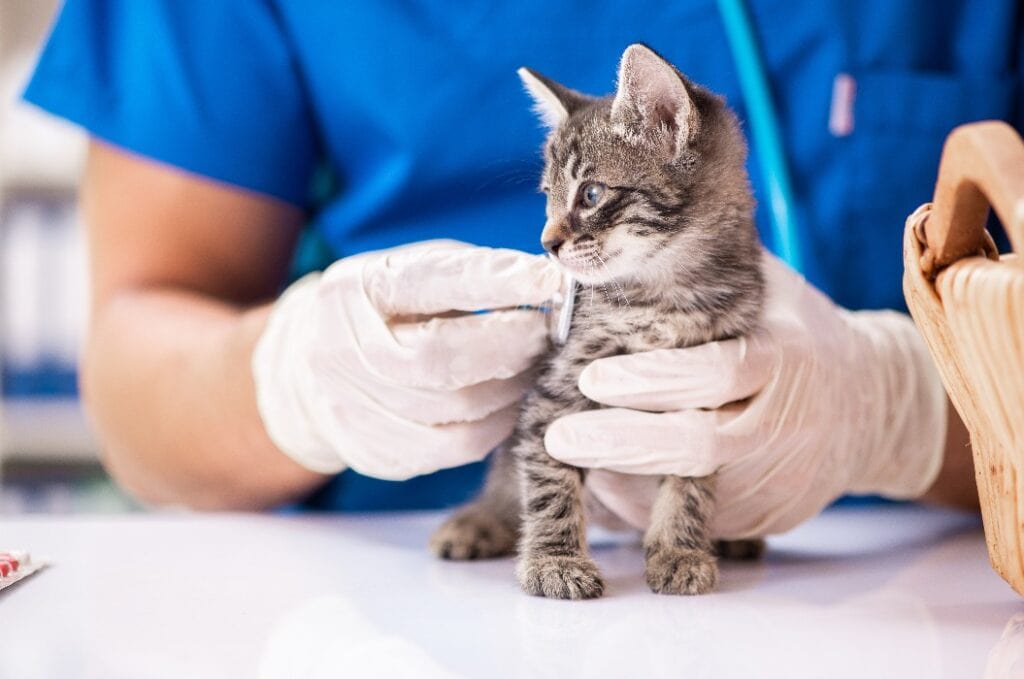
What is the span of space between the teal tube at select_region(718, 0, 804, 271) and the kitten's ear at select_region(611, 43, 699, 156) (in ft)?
1.47

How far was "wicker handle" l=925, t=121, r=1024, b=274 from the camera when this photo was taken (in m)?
0.86

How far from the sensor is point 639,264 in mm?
1331

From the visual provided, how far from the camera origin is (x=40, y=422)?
4121mm

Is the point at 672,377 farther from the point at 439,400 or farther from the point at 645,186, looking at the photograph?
the point at 439,400

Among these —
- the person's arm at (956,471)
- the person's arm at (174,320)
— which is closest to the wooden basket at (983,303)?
the person's arm at (956,471)

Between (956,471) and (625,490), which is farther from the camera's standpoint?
(956,471)

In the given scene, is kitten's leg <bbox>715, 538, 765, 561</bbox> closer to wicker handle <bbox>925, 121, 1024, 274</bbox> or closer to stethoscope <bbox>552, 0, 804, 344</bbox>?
stethoscope <bbox>552, 0, 804, 344</bbox>

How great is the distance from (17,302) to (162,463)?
219 cm

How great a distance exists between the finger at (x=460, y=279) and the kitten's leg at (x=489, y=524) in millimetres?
279

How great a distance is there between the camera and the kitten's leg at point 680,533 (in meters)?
1.29

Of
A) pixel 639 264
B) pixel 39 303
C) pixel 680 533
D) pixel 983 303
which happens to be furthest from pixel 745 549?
pixel 39 303

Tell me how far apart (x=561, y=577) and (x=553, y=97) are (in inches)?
25.9

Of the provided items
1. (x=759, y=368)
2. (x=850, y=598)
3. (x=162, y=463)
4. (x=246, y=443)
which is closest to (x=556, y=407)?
(x=759, y=368)

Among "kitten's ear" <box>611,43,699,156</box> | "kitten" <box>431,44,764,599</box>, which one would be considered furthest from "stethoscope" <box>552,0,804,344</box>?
"kitten's ear" <box>611,43,699,156</box>
